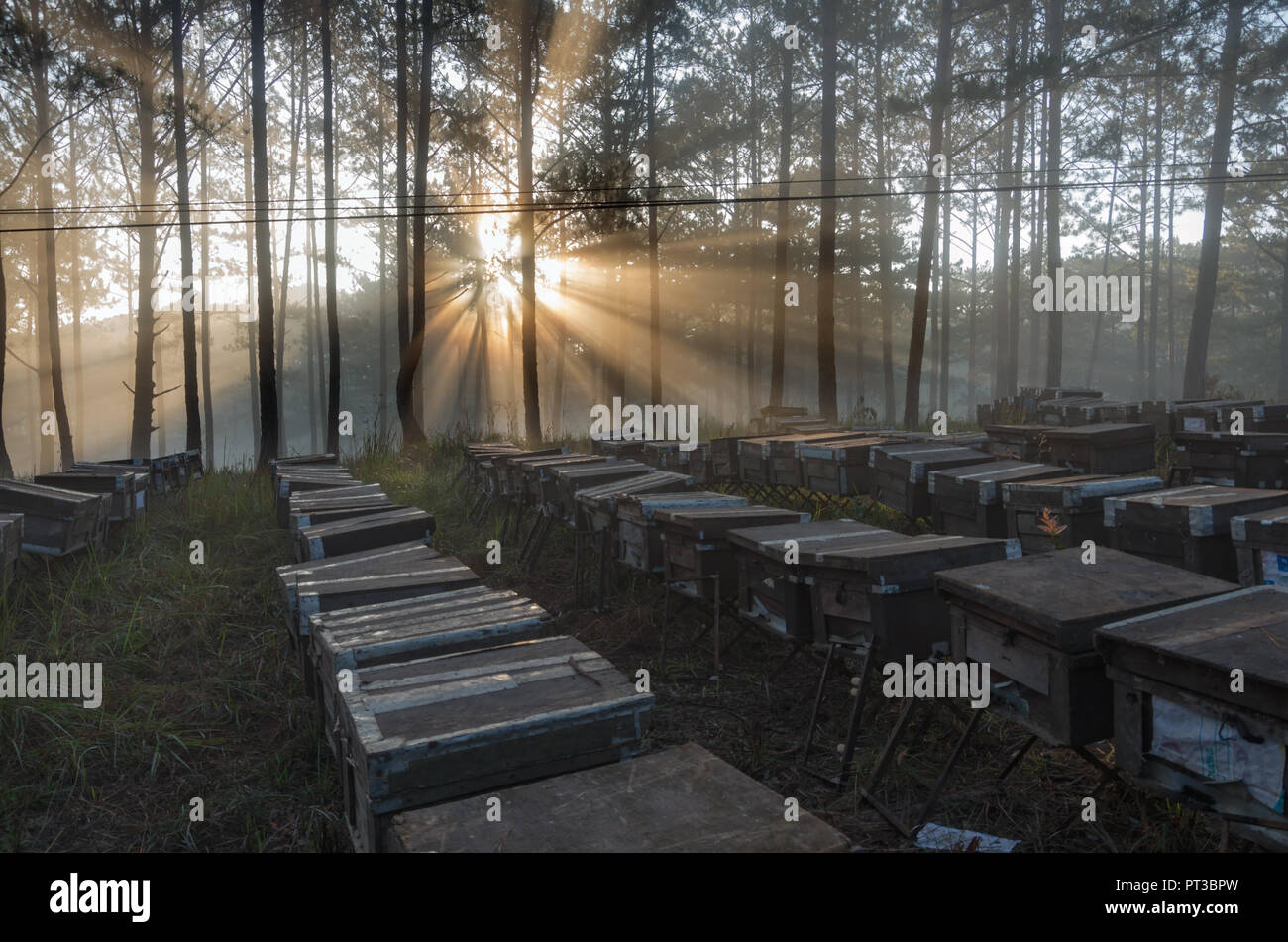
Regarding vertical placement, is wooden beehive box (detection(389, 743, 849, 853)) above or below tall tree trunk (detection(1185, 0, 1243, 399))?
below

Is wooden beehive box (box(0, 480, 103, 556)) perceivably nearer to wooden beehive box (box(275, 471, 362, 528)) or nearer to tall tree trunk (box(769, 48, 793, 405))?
wooden beehive box (box(275, 471, 362, 528))

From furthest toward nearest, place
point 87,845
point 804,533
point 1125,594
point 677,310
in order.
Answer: point 677,310 → point 804,533 → point 87,845 → point 1125,594

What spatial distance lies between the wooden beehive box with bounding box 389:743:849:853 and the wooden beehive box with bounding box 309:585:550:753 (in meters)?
1.30

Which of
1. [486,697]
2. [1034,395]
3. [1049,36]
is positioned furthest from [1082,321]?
[486,697]

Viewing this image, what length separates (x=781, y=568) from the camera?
18.9ft

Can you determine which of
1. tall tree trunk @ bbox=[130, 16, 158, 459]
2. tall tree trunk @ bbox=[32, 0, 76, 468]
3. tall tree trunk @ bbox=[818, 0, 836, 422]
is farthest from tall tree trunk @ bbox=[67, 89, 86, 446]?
tall tree trunk @ bbox=[818, 0, 836, 422]

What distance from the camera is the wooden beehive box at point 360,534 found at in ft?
24.5

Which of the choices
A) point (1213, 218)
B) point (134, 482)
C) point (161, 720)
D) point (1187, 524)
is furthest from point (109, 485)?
point (1213, 218)

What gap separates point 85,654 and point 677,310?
35161mm

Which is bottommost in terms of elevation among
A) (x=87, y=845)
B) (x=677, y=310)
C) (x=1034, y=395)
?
(x=87, y=845)

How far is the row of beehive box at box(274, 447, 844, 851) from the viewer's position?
9.72ft

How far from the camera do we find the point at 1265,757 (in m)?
3.11
